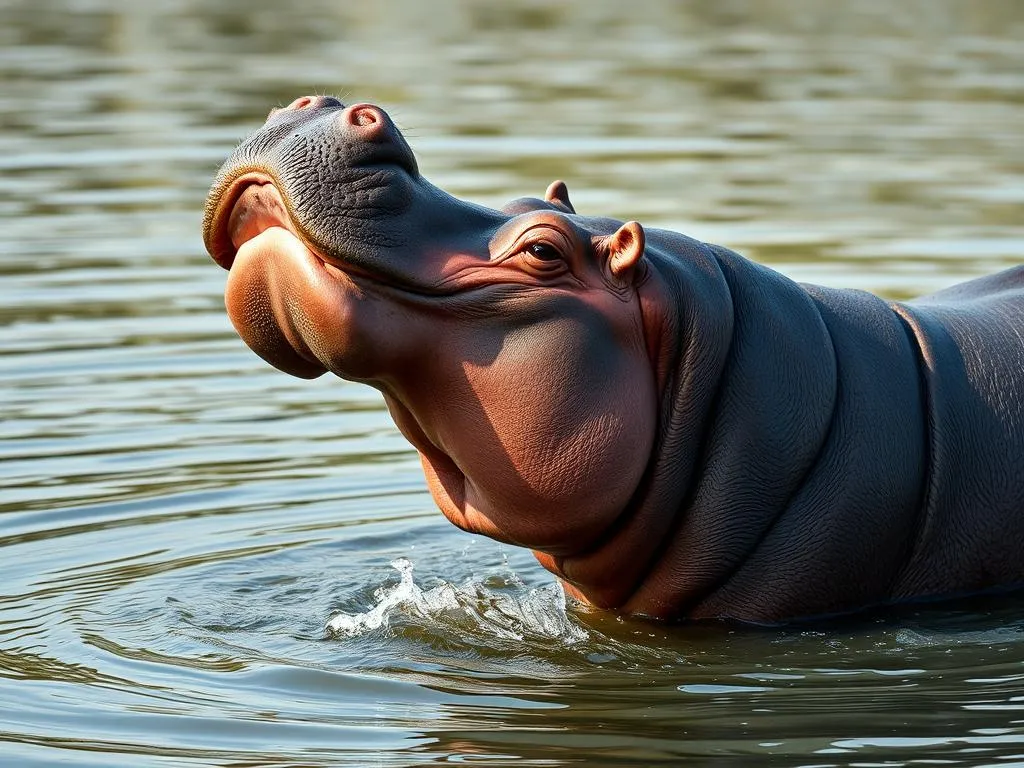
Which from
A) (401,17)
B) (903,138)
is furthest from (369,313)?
(401,17)

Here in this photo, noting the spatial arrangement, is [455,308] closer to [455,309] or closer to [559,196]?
[455,309]

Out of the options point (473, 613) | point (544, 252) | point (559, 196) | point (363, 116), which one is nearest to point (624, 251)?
point (544, 252)

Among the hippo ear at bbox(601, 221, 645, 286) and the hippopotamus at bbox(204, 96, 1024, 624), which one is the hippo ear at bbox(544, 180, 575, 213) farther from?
the hippo ear at bbox(601, 221, 645, 286)

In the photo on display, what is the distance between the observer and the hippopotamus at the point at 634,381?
5512 millimetres

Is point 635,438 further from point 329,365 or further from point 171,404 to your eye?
point 171,404

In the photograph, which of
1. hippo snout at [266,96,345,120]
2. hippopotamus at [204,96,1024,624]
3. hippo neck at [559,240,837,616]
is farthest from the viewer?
hippo neck at [559,240,837,616]

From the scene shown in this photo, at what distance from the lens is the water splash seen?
21.0ft

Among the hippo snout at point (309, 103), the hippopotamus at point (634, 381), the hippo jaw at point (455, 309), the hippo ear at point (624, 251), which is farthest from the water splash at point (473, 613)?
the hippo snout at point (309, 103)

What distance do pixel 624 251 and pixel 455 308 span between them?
22.6 inches

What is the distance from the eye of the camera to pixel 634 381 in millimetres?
5855

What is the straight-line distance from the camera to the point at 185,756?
524 centimetres

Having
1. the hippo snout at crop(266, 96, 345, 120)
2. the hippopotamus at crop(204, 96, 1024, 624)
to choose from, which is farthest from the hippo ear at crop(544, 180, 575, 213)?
the hippo snout at crop(266, 96, 345, 120)

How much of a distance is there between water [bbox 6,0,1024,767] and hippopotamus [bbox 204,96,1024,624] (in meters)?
0.31

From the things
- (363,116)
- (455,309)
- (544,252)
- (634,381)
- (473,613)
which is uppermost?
(363,116)
